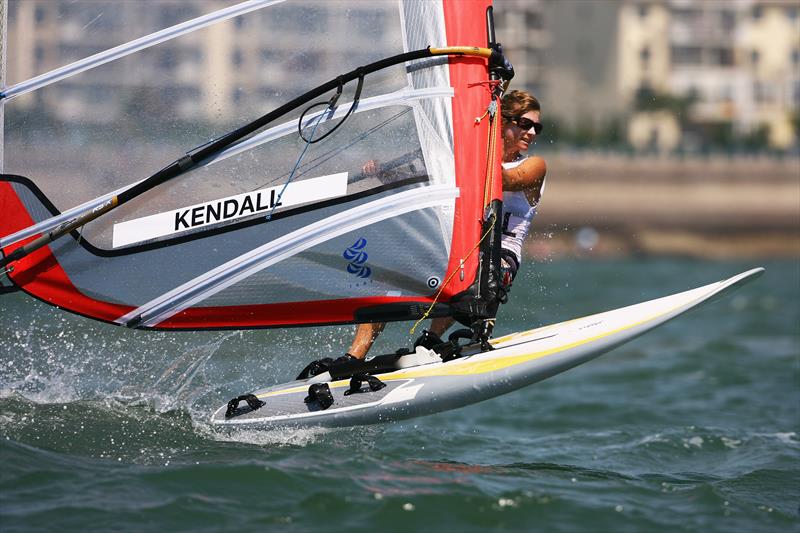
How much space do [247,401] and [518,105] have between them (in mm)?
1865

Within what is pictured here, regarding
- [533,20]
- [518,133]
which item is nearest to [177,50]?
[518,133]

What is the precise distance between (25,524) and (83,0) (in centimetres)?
225

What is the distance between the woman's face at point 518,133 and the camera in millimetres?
5150

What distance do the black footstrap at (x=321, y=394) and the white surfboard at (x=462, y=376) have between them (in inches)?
1.0

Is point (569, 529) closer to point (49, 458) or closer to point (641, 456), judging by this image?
point (641, 456)

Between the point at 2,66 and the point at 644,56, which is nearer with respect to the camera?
the point at 2,66

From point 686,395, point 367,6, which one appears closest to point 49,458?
point 367,6

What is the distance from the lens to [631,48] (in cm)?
4625

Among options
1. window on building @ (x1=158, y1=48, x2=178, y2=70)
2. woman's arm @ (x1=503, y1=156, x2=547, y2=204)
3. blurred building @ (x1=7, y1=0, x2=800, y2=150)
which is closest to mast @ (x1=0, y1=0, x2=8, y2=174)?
window on building @ (x1=158, y1=48, x2=178, y2=70)

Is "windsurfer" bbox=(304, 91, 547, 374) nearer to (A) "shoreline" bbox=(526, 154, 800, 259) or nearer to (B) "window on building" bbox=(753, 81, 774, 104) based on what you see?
(A) "shoreline" bbox=(526, 154, 800, 259)

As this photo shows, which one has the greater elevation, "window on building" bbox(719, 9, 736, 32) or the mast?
"window on building" bbox(719, 9, 736, 32)

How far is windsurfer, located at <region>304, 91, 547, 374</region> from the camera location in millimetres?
5070

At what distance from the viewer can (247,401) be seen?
4.93 meters

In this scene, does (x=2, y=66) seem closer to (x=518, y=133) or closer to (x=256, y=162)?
(x=256, y=162)
